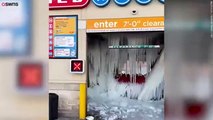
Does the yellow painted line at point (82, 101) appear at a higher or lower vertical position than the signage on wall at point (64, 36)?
lower

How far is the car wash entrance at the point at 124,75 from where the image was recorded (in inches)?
239

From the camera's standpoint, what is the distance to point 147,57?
240 inches

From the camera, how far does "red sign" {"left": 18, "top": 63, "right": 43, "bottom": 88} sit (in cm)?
139

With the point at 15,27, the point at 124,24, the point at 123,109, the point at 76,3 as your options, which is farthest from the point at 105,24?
the point at 15,27

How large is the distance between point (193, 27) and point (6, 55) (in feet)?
2.42

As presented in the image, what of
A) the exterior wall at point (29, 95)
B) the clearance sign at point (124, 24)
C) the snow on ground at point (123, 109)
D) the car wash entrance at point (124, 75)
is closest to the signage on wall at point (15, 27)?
the exterior wall at point (29, 95)

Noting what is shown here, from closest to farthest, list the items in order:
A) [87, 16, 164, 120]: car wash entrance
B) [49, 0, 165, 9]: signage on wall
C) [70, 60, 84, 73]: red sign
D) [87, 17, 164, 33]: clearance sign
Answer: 1. [87, 17, 164, 33]: clearance sign
2. [49, 0, 165, 9]: signage on wall
3. [87, 16, 164, 120]: car wash entrance
4. [70, 60, 84, 73]: red sign

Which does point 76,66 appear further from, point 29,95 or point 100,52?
point 29,95

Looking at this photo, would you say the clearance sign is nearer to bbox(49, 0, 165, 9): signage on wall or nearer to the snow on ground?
bbox(49, 0, 165, 9): signage on wall

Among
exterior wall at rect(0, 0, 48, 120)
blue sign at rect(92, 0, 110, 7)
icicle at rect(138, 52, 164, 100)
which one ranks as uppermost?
blue sign at rect(92, 0, 110, 7)

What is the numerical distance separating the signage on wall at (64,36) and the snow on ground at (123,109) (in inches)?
37.8

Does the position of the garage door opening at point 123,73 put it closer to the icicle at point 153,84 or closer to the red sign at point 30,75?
the icicle at point 153,84

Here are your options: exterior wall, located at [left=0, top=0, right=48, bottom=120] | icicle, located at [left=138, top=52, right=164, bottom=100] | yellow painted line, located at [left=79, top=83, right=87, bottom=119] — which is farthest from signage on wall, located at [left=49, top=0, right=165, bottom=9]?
exterior wall, located at [left=0, top=0, right=48, bottom=120]

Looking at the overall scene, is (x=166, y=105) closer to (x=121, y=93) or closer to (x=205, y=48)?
(x=205, y=48)
